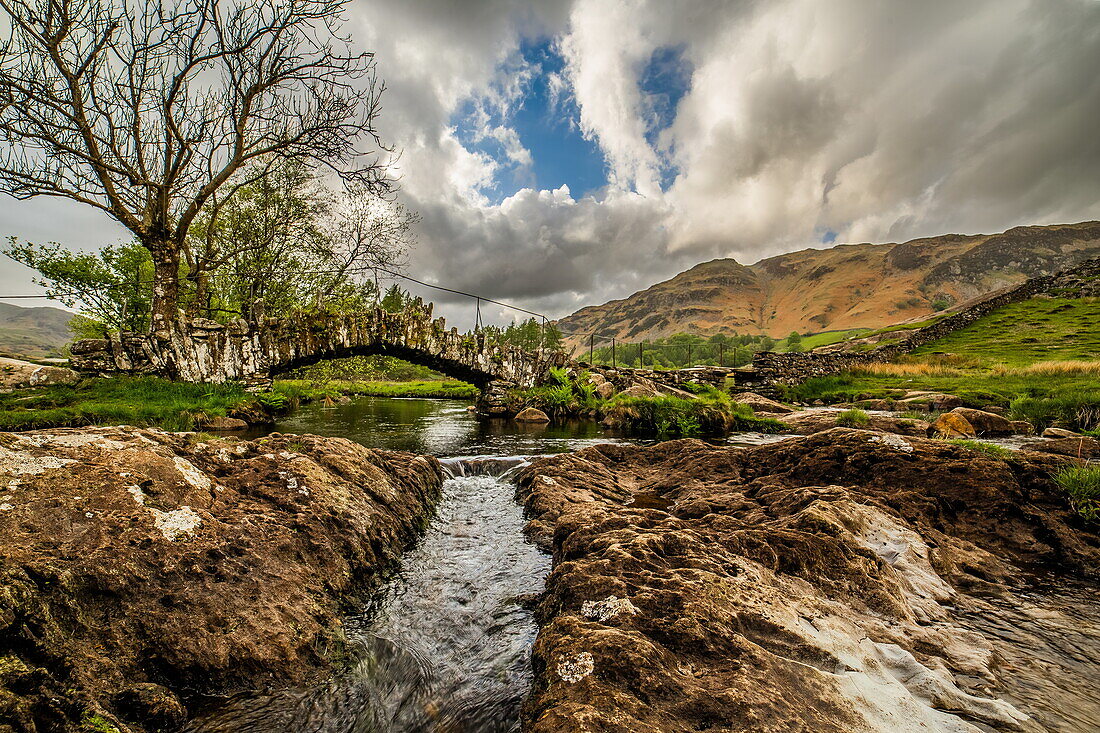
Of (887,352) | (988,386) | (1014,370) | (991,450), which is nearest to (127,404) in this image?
(991,450)

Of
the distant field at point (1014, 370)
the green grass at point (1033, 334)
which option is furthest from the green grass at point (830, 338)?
the distant field at point (1014, 370)

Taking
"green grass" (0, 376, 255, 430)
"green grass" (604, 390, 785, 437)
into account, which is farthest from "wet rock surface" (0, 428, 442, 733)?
"green grass" (604, 390, 785, 437)

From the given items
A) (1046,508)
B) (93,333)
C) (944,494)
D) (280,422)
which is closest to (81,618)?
(944,494)

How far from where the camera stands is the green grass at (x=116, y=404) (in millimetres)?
8883

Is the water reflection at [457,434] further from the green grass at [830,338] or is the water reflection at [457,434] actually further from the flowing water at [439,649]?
the green grass at [830,338]

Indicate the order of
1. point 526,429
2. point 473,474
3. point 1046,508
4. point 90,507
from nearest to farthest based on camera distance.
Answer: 1. point 90,507
2. point 1046,508
3. point 473,474
4. point 526,429

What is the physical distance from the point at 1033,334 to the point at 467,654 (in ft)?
174

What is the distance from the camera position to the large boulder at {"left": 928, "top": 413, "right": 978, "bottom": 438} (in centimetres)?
1073

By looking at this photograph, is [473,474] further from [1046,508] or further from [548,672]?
[1046,508]

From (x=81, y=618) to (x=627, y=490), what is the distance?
21.2 ft

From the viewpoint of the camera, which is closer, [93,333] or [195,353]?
[195,353]

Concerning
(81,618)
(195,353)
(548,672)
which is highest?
(195,353)

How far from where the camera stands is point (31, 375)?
12.3 metres

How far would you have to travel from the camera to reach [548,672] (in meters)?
2.31
